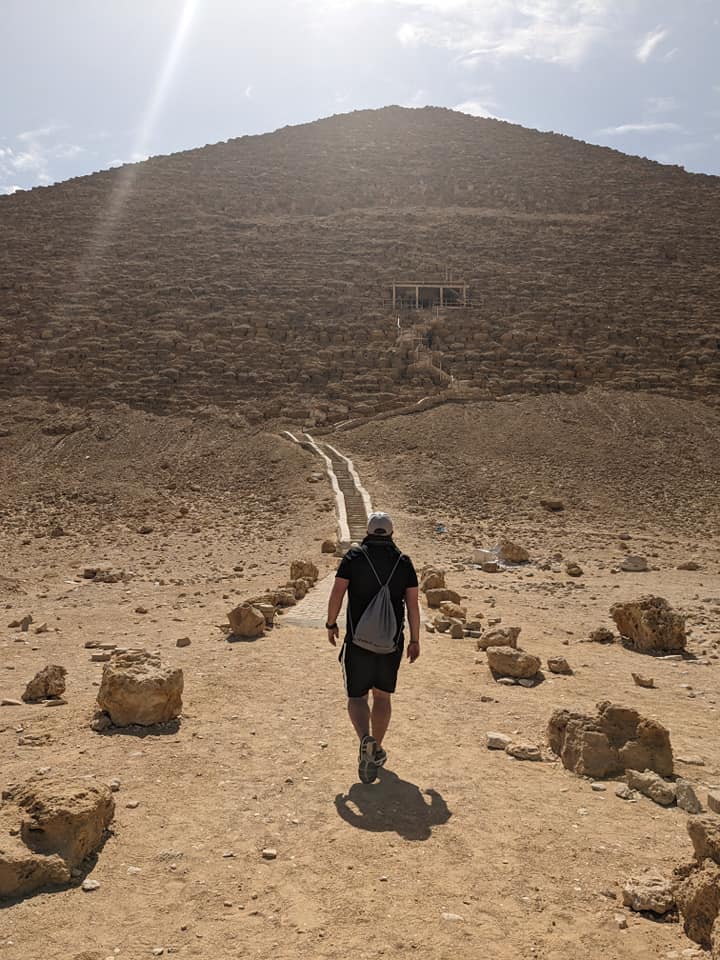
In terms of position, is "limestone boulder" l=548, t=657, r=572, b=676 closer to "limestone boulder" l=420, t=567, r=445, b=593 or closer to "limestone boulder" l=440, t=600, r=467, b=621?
"limestone boulder" l=440, t=600, r=467, b=621

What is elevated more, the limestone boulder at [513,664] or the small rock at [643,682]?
the limestone boulder at [513,664]

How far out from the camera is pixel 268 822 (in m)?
3.53

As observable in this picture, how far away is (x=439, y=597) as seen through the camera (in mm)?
9781


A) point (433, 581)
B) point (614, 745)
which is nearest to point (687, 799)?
point (614, 745)

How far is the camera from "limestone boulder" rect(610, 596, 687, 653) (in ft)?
25.8

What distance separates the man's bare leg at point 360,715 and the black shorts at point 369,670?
59 millimetres

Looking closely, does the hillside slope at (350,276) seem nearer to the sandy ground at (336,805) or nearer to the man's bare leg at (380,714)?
the sandy ground at (336,805)

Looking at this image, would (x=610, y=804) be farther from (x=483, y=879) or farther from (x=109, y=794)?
(x=109, y=794)

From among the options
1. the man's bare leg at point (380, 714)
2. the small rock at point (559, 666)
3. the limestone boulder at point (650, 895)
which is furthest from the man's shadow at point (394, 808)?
the small rock at point (559, 666)

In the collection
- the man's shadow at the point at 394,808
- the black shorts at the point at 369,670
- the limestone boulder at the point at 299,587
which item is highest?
the black shorts at the point at 369,670

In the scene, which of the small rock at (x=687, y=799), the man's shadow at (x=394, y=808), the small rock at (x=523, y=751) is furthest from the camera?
the small rock at (x=523, y=751)

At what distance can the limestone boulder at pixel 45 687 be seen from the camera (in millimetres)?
5516

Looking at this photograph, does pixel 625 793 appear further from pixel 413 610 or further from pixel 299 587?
pixel 299 587

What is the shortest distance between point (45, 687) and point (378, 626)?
3022 mm
